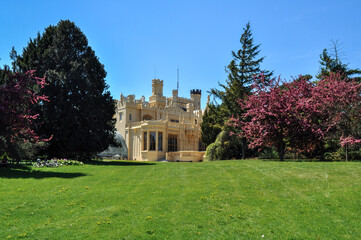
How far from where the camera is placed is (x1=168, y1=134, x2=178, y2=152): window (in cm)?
4394

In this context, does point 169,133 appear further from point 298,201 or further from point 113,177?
point 298,201

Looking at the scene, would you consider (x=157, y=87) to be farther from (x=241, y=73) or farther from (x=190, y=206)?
(x=190, y=206)

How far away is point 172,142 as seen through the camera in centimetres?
4438

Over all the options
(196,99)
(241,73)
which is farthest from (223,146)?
(196,99)

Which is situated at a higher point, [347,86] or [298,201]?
[347,86]

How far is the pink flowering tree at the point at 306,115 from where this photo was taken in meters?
21.5

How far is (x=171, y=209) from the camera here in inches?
430

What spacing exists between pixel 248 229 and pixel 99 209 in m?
4.86

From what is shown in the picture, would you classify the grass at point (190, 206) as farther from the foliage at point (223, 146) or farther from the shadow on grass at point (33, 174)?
the foliage at point (223, 146)

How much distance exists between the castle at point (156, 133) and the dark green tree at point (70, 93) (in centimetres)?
1150

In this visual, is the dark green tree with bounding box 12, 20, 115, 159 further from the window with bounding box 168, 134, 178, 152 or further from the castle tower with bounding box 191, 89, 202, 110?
the castle tower with bounding box 191, 89, 202, 110

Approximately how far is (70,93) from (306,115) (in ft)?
61.7

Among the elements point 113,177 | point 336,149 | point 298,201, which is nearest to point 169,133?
point 336,149

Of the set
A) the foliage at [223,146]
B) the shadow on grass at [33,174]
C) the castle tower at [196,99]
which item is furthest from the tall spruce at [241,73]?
the castle tower at [196,99]
